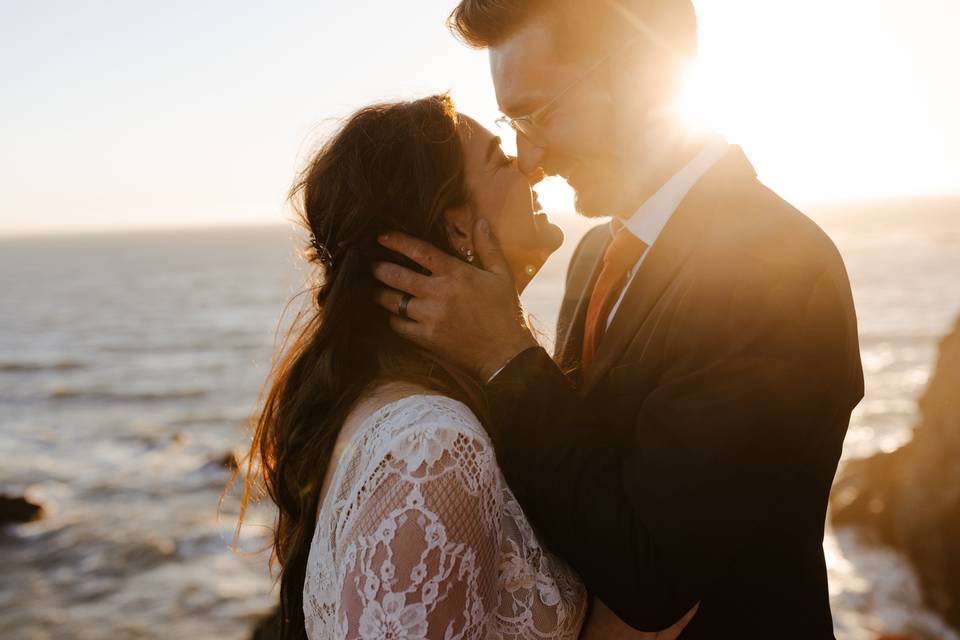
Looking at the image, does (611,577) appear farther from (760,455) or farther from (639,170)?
(639,170)

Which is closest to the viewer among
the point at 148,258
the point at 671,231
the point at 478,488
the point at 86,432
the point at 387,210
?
the point at 478,488

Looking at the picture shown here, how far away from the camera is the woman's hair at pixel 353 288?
8.46ft

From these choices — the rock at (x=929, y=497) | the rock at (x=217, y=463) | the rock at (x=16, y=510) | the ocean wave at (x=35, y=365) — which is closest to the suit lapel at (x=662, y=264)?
the rock at (x=929, y=497)

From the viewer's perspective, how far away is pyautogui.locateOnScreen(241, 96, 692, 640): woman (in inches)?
81.0

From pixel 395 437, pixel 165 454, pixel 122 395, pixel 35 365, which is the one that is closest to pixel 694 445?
pixel 395 437

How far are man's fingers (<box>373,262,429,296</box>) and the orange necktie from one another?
63 centimetres

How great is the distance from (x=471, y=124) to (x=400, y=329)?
830 millimetres

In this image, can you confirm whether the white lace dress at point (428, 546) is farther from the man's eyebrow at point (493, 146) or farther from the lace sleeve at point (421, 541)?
the man's eyebrow at point (493, 146)

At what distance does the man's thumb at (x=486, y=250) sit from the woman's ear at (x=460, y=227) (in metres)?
0.03

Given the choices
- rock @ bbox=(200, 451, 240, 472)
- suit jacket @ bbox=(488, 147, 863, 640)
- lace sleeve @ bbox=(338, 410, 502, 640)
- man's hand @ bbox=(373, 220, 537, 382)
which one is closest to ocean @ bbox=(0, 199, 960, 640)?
rock @ bbox=(200, 451, 240, 472)

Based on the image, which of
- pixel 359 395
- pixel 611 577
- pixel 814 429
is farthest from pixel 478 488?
pixel 814 429

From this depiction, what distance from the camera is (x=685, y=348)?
218 centimetres

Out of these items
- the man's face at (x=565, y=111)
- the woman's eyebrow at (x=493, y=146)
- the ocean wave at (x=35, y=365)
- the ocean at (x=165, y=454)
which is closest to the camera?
the woman's eyebrow at (x=493, y=146)

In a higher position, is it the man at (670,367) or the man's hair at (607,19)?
the man's hair at (607,19)
